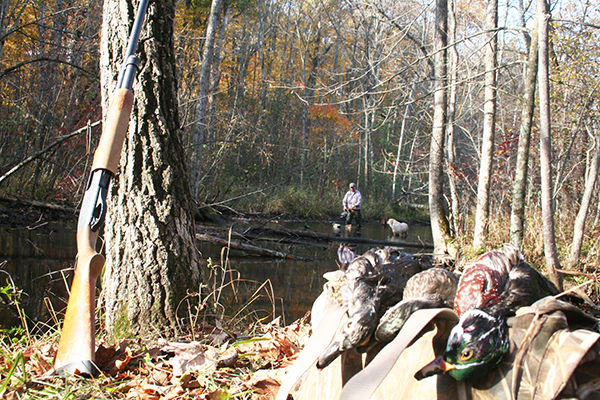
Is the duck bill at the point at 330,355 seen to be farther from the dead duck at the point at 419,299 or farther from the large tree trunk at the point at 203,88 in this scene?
the large tree trunk at the point at 203,88

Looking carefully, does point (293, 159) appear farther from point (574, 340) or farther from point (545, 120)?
point (574, 340)

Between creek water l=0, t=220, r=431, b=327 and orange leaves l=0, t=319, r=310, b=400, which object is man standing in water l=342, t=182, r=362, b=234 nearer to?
creek water l=0, t=220, r=431, b=327

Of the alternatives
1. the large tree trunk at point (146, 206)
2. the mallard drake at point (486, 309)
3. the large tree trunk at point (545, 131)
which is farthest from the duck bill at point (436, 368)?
the large tree trunk at point (545, 131)

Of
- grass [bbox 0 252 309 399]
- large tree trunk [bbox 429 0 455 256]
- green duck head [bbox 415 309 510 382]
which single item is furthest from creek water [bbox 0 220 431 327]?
large tree trunk [bbox 429 0 455 256]

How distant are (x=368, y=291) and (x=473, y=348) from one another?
44 cm

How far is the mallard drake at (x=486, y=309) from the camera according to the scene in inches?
42.4

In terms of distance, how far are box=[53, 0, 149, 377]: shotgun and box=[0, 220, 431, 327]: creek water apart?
157 cm

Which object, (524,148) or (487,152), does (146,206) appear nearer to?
(524,148)

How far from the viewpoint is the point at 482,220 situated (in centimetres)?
825

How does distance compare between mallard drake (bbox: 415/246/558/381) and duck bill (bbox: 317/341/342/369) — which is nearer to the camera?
mallard drake (bbox: 415/246/558/381)

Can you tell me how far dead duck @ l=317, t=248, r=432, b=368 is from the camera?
1.29 metres

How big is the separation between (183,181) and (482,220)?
22.5ft

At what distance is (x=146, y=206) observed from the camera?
105 inches

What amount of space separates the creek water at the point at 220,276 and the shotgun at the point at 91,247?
1568mm
